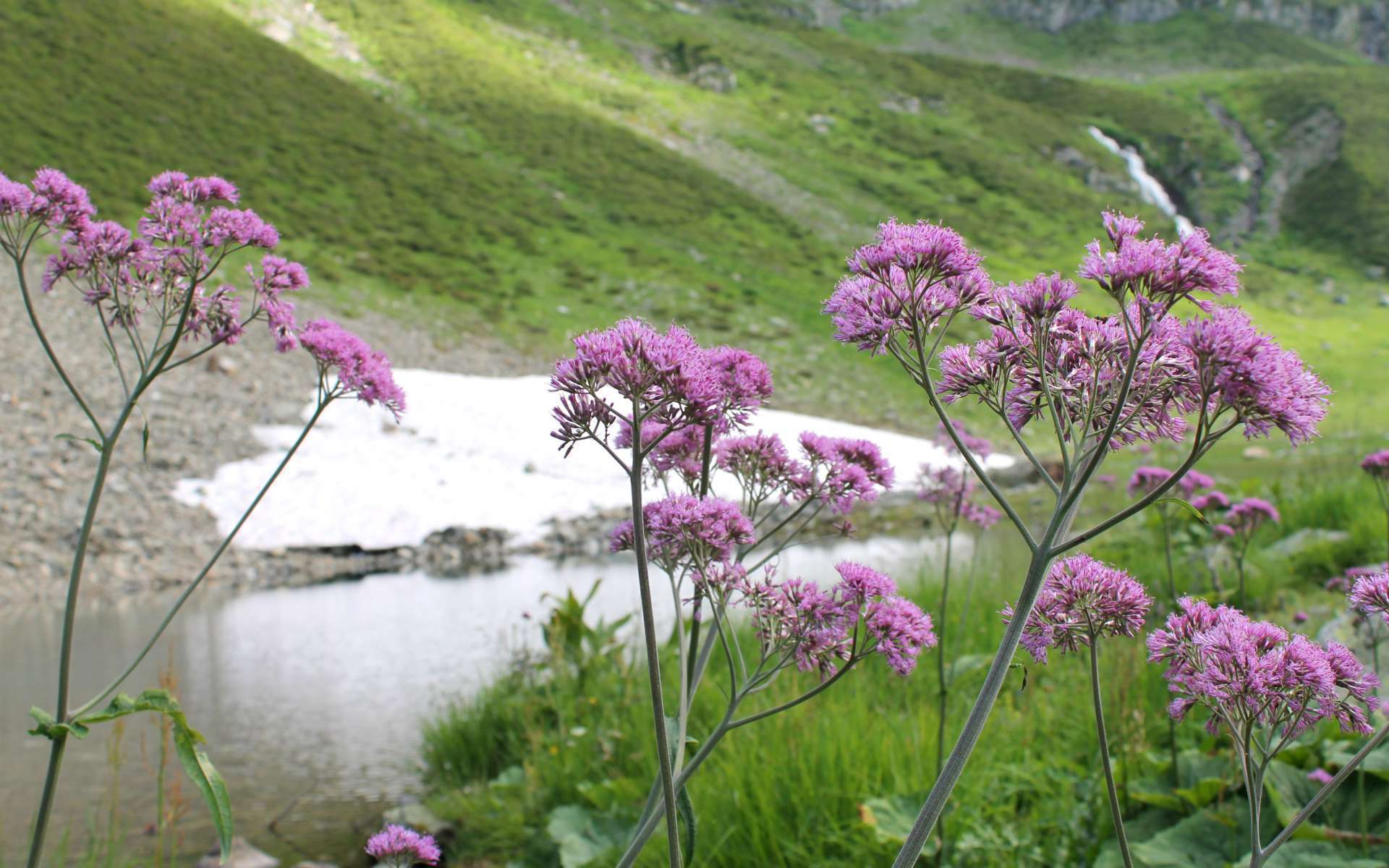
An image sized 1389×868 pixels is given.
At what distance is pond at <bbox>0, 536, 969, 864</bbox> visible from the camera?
5.66 meters

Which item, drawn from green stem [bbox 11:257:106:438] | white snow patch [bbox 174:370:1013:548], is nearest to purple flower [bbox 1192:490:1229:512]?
green stem [bbox 11:257:106:438]

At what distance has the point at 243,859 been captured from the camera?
4.85 m

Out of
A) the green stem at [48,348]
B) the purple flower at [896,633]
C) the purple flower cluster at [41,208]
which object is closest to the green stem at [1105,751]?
the purple flower at [896,633]

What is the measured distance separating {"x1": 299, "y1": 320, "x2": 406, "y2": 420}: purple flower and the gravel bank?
8996 mm

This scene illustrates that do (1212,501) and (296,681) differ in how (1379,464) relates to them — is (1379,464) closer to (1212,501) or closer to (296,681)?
(1212,501)

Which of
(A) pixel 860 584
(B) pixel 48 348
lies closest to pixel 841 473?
(A) pixel 860 584

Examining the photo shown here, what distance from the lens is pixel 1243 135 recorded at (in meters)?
58.2

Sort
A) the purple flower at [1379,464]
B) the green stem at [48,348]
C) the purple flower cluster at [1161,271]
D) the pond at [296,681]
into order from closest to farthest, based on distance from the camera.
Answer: the purple flower cluster at [1161,271], the green stem at [48,348], the purple flower at [1379,464], the pond at [296,681]

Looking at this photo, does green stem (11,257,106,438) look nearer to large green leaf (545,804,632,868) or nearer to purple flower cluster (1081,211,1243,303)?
purple flower cluster (1081,211,1243,303)

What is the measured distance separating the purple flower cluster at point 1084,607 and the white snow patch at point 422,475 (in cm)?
1263

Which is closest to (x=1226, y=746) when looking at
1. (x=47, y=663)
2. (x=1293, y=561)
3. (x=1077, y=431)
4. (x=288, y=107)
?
(x=1077, y=431)

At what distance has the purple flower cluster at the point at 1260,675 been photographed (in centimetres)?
129

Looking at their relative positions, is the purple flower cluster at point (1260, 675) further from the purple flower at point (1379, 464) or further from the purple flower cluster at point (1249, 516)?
the purple flower at point (1379, 464)

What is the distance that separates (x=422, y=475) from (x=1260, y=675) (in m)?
15.9
